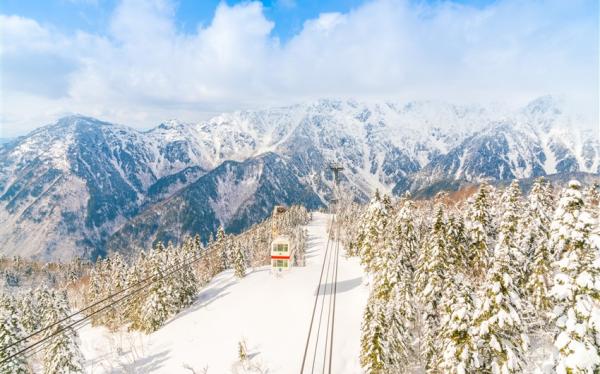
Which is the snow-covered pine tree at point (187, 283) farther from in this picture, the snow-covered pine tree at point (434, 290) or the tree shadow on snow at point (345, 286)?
the snow-covered pine tree at point (434, 290)

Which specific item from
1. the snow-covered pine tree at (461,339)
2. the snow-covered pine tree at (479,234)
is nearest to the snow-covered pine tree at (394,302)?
the snow-covered pine tree at (461,339)

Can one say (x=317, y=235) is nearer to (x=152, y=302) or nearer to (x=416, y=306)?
(x=152, y=302)

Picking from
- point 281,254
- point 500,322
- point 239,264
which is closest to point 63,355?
point 281,254

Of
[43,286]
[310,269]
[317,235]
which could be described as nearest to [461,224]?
[310,269]

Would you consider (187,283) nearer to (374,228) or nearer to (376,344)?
(374,228)

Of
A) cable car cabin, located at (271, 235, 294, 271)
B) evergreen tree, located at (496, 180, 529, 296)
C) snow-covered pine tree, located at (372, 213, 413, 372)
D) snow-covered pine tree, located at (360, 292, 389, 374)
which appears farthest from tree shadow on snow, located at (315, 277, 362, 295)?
evergreen tree, located at (496, 180, 529, 296)

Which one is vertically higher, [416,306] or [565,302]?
[565,302]
